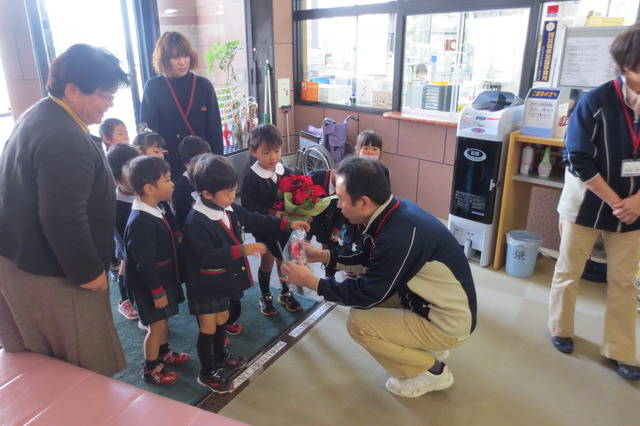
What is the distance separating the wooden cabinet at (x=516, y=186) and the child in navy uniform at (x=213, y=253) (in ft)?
6.21

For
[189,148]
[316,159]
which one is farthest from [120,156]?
[316,159]

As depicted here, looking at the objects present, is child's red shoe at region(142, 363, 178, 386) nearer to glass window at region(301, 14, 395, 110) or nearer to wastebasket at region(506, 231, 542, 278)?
wastebasket at region(506, 231, 542, 278)

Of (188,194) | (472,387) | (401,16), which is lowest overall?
(472,387)

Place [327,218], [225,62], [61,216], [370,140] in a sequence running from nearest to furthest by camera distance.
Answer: [61,216], [327,218], [370,140], [225,62]

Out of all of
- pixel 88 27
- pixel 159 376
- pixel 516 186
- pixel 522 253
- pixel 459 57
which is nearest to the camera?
pixel 159 376

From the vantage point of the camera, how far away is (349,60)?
4445 millimetres

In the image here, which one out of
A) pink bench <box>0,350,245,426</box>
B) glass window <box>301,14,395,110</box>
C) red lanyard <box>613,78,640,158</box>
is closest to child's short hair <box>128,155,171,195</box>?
pink bench <box>0,350,245,426</box>

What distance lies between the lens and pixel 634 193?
1.86 metres

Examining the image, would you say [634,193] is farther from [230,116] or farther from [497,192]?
[230,116]

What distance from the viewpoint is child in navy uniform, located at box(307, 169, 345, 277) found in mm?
2373

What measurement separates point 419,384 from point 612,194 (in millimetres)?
1179

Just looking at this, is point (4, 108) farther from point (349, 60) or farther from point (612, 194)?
point (612, 194)

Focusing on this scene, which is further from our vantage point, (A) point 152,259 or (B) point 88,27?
(B) point 88,27

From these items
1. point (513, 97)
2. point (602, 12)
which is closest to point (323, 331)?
point (513, 97)
